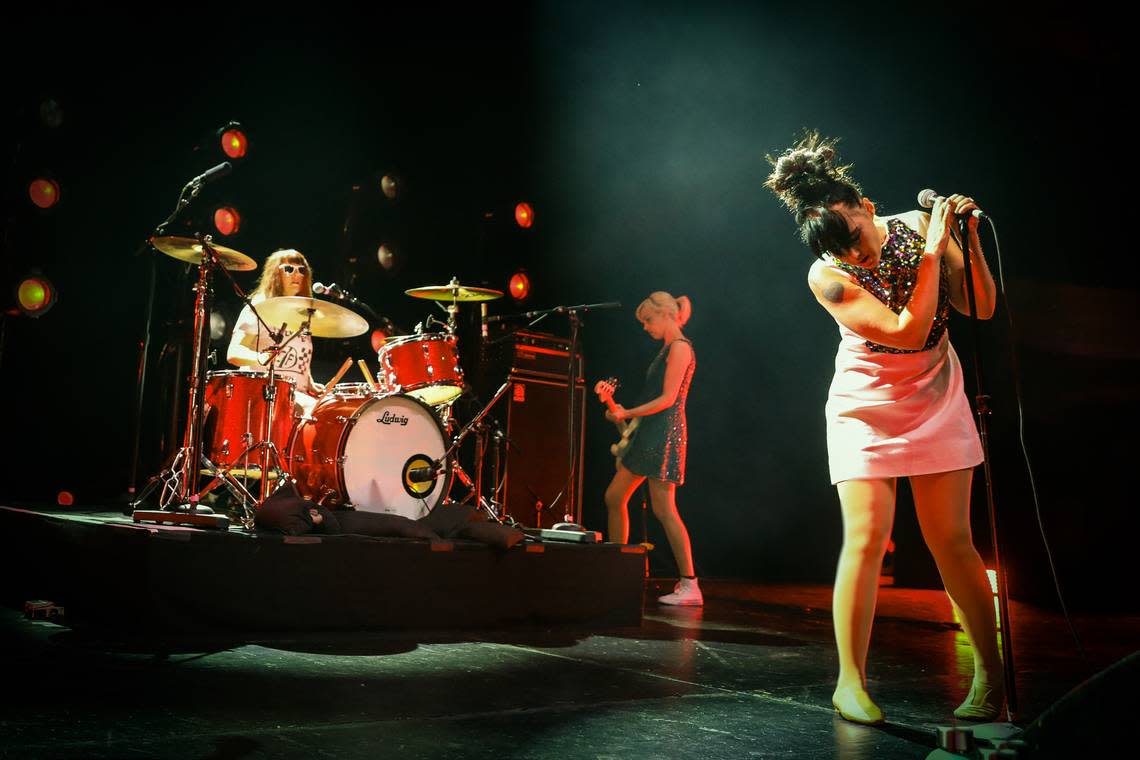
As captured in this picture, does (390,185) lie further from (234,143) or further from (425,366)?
(425,366)

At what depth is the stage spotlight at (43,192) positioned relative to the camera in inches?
257

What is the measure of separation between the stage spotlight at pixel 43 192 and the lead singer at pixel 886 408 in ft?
19.3

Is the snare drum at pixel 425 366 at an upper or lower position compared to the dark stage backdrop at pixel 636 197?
lower

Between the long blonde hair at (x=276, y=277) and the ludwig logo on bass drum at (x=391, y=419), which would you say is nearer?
the ludwig logo on bass drum at (x=391, y=419)

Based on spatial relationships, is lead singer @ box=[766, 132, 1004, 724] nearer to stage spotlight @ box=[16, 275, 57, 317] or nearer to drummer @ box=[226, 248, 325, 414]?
drummer @ box=[226, 248, 325, 414]

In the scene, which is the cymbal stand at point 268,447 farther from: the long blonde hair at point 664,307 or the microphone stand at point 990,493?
the microphone stand at point 990,493

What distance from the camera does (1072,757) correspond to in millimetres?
1568

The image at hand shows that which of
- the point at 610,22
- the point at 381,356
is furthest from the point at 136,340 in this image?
the point at 610,22

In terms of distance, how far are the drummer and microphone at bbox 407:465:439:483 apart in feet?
2.64

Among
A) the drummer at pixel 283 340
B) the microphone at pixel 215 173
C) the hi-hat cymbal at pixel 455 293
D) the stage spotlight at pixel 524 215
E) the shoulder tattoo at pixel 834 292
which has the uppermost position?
the stage spotlight at pixel 524 215

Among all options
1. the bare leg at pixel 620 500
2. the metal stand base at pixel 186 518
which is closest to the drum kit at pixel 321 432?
the bare leg at pixel 620 500

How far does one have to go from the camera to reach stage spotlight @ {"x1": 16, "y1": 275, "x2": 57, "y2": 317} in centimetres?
645

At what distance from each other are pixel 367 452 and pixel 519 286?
3.81 m

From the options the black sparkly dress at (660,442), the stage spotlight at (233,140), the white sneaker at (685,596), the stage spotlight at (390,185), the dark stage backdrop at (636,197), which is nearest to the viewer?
the white sneaker at (685,596)
